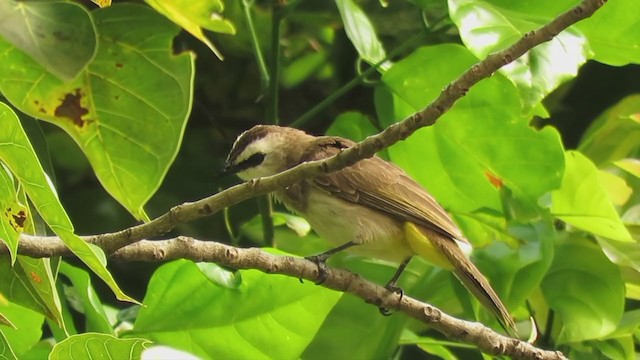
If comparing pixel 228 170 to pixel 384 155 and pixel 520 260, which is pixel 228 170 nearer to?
pixel 384 155

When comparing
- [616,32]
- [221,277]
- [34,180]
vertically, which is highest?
[34,180]

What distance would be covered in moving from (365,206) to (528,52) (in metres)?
0.89

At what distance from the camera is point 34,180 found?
116cm

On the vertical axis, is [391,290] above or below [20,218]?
below

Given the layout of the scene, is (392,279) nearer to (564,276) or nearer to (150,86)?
(564,276)

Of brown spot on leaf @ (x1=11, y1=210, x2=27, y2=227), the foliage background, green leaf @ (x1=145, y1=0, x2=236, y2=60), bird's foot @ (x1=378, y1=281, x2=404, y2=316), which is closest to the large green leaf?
the foliage background

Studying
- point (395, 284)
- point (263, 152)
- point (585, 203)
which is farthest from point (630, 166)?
point (263, 152)

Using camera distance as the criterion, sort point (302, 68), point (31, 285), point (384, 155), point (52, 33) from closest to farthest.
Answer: point (52, 33)
point (31, 285)
point (384, 155)
point (302, 68)

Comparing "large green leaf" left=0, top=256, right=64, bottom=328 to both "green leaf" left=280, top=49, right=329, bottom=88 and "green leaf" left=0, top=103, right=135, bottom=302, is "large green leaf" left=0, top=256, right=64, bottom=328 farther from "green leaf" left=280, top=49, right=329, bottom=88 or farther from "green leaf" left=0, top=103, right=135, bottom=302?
"green leaf" left=280, top=49, right=329, bottom=88

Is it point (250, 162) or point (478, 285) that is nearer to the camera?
point (478, 285)

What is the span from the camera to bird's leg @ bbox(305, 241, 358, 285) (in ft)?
6.46

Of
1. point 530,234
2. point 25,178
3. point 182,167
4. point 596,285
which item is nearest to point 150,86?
point 25,178

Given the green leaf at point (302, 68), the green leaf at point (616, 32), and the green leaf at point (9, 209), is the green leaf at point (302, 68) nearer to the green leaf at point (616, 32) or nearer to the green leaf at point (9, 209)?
the green leaf at point (616, 32)

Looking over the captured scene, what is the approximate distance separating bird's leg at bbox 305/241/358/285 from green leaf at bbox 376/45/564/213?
24 centimetres
